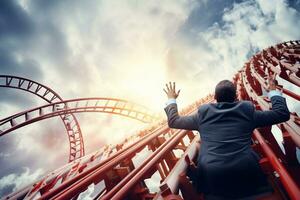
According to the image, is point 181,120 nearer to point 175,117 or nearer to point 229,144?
point 175,117

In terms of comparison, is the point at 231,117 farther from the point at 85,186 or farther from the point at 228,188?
the point at 85,186

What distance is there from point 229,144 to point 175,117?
0.65 metres

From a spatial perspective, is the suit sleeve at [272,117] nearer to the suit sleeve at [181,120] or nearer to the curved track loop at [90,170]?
the suit sleeve at [181,120]

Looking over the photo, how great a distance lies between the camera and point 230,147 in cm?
185

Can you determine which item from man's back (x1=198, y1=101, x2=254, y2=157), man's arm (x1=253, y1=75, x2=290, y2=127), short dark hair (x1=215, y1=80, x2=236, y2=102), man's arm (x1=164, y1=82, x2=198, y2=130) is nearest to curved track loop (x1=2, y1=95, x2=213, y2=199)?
man's arm (x1=164, y1=82, x2=198, y2=130)

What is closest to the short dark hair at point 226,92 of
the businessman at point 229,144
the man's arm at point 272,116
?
the businessman at point 229,144

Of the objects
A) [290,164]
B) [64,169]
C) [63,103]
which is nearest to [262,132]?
[290,164]

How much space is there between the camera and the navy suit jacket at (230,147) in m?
1.75

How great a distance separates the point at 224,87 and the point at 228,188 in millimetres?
847

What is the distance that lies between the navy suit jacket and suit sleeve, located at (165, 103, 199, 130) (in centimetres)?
5

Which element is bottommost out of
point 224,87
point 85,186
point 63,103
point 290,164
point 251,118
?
point 290,164

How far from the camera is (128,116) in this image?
60.0 ft

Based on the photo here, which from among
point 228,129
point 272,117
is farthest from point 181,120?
point 272,117

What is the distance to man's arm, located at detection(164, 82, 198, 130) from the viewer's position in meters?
2.22
